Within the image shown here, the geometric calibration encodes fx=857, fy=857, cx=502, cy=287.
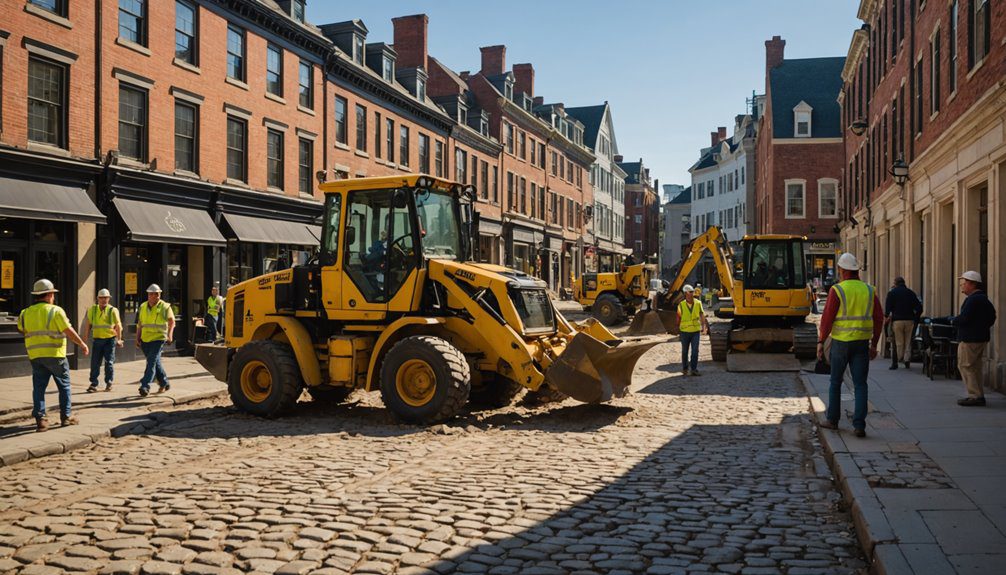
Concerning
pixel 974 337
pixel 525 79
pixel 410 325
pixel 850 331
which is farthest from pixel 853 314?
pixel 525 79

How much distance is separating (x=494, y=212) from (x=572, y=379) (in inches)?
1379

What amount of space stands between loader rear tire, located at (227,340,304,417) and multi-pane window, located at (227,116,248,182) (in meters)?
13.1

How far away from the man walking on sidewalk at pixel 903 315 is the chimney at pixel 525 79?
39620 mm

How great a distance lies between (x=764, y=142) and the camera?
5719 cm

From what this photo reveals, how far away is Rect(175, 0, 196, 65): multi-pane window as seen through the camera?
843 inches

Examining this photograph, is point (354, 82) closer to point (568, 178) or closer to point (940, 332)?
point (940, 332)

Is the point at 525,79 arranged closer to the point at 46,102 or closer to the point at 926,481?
the point at 46,102

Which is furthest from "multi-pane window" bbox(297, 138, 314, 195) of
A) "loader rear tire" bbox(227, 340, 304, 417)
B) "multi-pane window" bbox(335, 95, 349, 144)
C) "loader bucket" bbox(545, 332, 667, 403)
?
"loader bucket" bbox(545, 332, 667, 403)

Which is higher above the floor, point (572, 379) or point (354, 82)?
point (354, 82)

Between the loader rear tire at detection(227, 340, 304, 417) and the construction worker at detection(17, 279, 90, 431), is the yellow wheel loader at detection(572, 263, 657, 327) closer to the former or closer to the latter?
the loader rear tire at detection(227, 340, 304, 417)

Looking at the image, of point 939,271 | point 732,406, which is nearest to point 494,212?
point 939,271

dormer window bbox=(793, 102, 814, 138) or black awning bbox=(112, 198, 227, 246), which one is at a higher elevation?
dormer window bbox=(793, 102, 814, 138)

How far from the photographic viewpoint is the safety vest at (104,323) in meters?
13.7

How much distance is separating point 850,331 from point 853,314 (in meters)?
0.19
